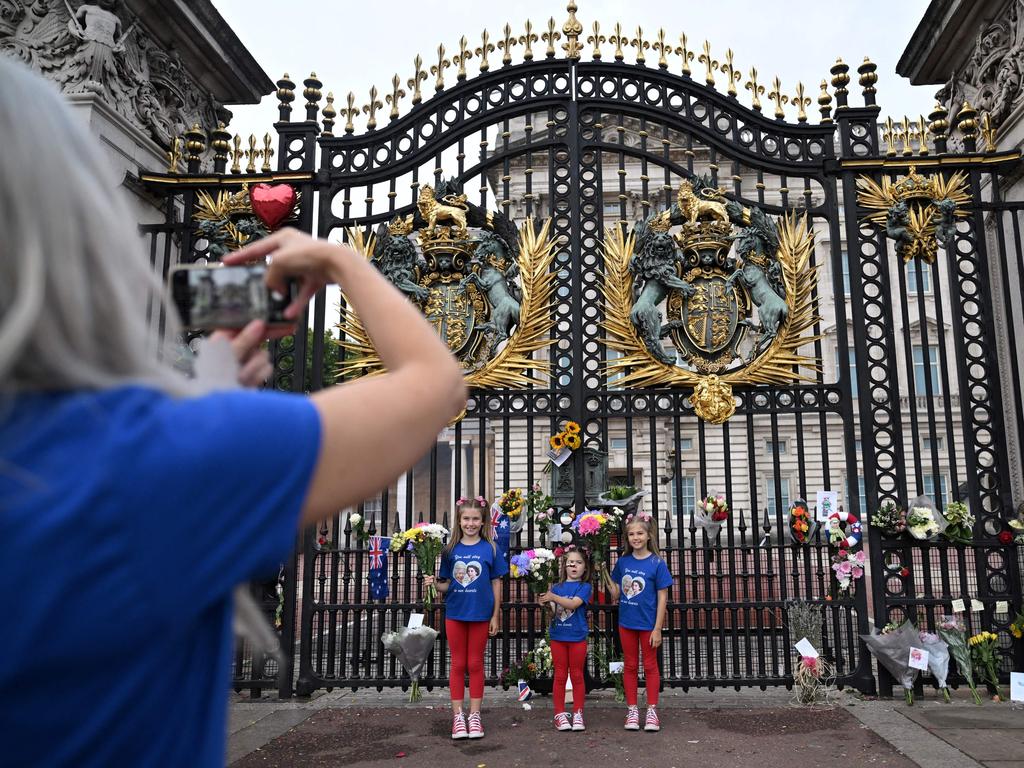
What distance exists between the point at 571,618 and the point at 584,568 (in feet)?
1.41

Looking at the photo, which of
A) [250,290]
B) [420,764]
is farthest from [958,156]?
[250,290]

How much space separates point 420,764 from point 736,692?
3327mm

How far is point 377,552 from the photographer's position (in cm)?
725

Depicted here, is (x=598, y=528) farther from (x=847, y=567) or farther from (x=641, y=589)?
(x=847, y=567)

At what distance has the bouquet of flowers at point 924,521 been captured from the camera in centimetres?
707

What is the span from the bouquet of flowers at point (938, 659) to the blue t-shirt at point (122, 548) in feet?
24.4

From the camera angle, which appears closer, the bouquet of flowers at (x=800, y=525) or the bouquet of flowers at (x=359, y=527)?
the bouquet of flowers at (x=800, y=525)

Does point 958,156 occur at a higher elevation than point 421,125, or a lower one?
lower

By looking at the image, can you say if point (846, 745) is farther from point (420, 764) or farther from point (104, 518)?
point (104, 518)

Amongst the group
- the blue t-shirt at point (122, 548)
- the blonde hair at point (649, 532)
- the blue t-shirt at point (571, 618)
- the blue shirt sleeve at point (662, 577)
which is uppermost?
the blue t-shirt at point (122, 548)

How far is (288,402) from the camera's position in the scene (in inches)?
37.0

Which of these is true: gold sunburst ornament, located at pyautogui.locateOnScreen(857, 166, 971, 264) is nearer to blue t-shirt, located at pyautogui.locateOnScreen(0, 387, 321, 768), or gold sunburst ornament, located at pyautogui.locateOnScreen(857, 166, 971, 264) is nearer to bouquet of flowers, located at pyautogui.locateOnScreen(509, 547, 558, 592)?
bouquet of flowers, located at pyautogui.locateOnScreen(509, 547, 558, 592)

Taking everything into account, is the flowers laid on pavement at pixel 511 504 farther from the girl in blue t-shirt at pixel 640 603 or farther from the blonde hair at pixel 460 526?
the girl in blue t-shirt at pixel 640 603

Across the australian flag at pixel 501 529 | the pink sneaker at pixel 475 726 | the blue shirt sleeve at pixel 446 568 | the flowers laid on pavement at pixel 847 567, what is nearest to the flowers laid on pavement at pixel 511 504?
the australian flag at pixel 501 529
